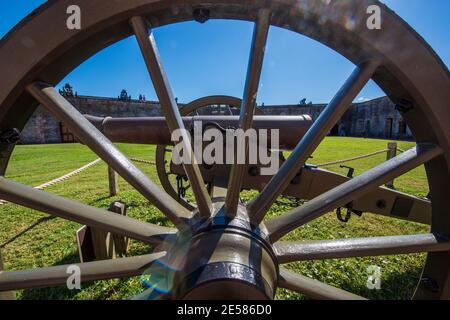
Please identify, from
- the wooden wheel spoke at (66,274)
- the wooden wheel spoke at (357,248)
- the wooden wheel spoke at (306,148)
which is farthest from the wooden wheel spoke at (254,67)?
the wooden wheel spoke at (66,274)

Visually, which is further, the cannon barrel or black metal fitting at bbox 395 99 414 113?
the cannon barrel

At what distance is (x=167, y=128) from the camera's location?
2.28m

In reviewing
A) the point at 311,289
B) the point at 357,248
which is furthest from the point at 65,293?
the point at 357,248

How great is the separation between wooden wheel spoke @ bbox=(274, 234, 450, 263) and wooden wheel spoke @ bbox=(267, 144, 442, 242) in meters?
0.09

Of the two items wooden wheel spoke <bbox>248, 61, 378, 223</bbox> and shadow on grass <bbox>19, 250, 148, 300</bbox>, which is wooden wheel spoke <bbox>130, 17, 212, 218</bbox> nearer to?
wooden wheel spoke <bbox>248, 61, 378, 223</bbox>

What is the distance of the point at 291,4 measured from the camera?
0.94 meters

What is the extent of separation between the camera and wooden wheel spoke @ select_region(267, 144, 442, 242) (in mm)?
1099

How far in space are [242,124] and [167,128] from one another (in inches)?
55.4

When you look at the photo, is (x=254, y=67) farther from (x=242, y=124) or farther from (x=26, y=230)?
(x=26, y=230)

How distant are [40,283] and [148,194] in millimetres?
548

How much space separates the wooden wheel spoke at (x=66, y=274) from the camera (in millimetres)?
1013

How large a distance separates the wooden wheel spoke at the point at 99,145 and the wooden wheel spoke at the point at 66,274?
0.84 feet

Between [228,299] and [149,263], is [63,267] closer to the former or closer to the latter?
[149,263]

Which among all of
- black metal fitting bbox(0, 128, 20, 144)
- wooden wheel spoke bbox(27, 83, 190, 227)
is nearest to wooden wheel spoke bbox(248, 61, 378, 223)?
wooden wheel spoke bbox(27, 83, 190, 227)
